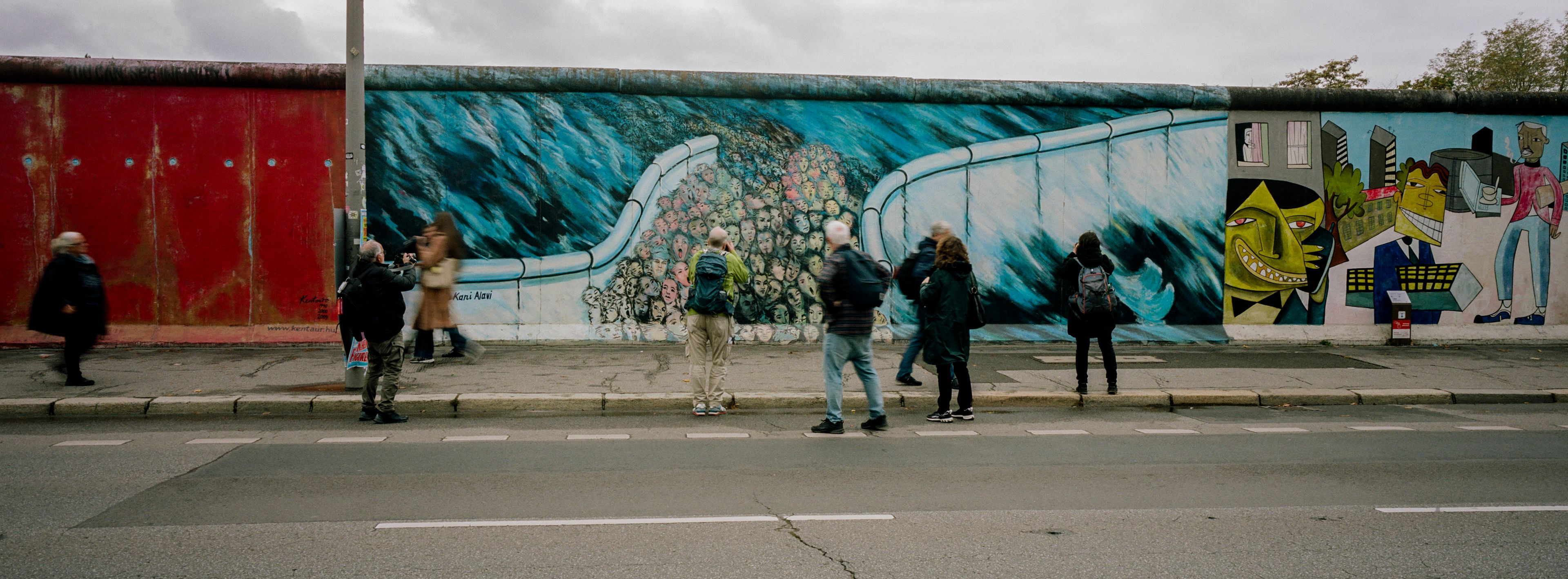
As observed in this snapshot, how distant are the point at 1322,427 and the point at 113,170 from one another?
45.7 feet

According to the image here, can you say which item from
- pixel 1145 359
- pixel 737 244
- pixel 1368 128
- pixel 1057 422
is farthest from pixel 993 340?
pixel 1368 128

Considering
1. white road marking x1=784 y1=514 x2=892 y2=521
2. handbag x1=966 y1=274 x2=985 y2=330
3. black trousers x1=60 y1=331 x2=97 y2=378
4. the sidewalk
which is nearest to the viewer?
white road marking x1=784 y1=514 x2=892 y2=521

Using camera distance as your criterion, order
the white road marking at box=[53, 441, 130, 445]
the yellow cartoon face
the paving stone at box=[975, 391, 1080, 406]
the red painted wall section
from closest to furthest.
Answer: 1. the white road marking at box=[53, 441, 130, 445]
2. the paving stone at box=[975, 391, 1080, 406]
3. the red painted wall section
4. the yellow cartoon face

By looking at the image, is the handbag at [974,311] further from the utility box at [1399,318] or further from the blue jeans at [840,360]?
the utility box at [1399,318]

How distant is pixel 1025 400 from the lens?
8.52 meters

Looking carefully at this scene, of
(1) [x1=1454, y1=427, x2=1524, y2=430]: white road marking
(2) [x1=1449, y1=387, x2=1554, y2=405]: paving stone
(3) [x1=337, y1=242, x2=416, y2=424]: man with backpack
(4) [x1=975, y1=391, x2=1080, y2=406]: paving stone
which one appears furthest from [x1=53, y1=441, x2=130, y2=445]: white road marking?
(2) [x1=1449, y1=387, x2=1554, y2=405]: paving stone

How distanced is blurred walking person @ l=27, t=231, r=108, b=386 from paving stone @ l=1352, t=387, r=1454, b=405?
12.4 meters

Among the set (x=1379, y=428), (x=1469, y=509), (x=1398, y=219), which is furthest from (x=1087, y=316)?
(x=1398, y=219)

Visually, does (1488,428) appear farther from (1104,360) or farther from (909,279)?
(909,279)

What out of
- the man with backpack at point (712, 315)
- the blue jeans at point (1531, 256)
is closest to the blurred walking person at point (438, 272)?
the man with backpack at point (712, 315)

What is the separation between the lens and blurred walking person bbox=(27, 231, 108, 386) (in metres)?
8.36

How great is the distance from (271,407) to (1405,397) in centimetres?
1074

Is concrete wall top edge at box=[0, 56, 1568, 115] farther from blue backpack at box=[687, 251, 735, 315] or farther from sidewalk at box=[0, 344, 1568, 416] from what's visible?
blue backpack at box=[687, 251, 735, 315]

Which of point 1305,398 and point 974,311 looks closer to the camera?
point 974,311
